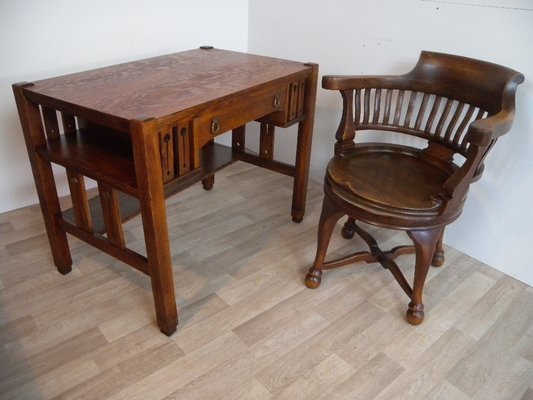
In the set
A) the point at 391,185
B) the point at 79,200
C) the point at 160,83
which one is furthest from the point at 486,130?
the point at 79,200

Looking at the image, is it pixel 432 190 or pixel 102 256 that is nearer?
pixel 432 190

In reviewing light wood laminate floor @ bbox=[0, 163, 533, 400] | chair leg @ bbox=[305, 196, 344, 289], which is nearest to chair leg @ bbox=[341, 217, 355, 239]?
light wood laminate floor @ bbox=[0, 163, 533, 400]

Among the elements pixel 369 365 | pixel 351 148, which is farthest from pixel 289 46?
pixel 369 365

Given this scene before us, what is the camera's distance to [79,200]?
136cm

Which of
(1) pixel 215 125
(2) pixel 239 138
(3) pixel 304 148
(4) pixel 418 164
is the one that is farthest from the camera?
(2) pixel 239 138

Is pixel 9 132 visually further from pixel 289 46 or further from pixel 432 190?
pixel 432 190

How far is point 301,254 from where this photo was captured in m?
1.78

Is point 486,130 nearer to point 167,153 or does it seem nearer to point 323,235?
point 323,235

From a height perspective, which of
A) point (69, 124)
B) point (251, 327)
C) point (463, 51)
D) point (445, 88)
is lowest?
point (251, 327)

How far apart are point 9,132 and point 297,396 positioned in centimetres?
161

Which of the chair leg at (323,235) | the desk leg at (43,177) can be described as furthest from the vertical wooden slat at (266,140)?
the desk leg at (43,177)

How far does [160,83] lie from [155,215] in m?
0.47

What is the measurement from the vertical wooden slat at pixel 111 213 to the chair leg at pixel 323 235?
2.23 feet

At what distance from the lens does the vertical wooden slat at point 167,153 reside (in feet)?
3.61
